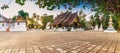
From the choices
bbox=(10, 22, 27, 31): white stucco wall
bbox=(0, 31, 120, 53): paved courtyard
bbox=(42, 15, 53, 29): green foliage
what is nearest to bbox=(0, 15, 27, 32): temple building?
bbox=(10, 22, 27, 31): white stucco wall

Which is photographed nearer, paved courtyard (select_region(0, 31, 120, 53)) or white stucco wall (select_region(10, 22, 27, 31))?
paved courtyard (select_region(0, 31, 120, 53))

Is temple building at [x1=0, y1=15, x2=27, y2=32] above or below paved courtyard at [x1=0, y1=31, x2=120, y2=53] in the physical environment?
above

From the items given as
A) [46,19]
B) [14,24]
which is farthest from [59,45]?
[46,19]

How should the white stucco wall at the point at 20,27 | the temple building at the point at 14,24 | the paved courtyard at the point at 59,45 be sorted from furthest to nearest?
the temple building at the point at 14,24 < the white stucco wall at the point at 20,27 < the paved courtyard at the point at 59,45

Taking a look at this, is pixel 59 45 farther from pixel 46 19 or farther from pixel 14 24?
pixel 46 19

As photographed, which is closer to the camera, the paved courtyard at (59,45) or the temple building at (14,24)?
the paved courtyard at (59,45)

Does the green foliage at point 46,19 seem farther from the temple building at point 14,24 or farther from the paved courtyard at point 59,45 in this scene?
the paved courtyard at point 59,45

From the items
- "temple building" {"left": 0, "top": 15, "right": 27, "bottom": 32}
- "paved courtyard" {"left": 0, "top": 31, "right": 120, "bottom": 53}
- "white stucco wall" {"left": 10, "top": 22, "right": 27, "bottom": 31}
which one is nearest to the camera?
"paved courtyard" {"left": 0, "top": 31, "right": 120, "bottom": 53}

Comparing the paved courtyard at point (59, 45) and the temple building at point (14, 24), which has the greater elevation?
the temple building at point (14, 24)

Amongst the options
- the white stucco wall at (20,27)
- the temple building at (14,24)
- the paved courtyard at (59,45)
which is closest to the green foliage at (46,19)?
the temple building at (14,24)

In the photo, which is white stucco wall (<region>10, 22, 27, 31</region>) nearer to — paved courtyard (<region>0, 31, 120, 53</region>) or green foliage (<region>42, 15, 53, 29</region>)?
green foliage (<region>42, 15, 53, 29</region>)

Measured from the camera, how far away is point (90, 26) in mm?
69938

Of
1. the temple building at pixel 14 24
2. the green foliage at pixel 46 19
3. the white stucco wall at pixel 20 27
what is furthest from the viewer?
the green foliage at pixel 46 19

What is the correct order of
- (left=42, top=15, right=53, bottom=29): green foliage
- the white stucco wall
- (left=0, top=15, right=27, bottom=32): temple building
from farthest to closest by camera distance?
(left=42, top=15, right=53, bottom=29): green foliage → (left=0, top=15, right=27, bottom=32): temple building → the white stucco wall
